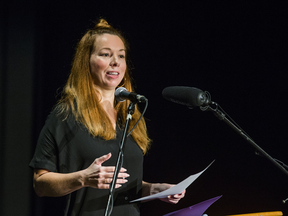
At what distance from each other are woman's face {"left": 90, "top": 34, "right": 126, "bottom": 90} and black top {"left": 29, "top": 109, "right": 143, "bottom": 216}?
270 millimetres

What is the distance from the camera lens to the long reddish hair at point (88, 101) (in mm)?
1413

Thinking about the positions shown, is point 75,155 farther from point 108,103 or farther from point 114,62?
point 114,62

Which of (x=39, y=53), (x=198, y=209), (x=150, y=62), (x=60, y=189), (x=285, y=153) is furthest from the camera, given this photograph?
(x=150, y=62)

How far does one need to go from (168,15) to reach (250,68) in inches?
31.7

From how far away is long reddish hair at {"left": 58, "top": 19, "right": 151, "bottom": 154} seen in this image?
141cm

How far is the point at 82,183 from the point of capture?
1.09 meters

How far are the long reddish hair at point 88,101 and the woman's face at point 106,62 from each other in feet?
0.11

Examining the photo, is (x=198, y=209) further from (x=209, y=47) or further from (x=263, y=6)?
(x=263, y=6)

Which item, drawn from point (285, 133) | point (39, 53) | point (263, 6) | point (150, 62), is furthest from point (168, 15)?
point (285, 133)

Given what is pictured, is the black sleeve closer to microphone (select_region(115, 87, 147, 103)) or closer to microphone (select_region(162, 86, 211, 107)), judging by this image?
microphone (select_region(115, 87, 147, 103))

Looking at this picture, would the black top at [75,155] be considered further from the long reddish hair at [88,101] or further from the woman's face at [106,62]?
the woman's face at [106,62]

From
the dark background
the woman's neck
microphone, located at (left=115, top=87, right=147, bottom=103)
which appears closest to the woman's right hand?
microphone, located at (left=115, top=87, right=147, bottom=103)

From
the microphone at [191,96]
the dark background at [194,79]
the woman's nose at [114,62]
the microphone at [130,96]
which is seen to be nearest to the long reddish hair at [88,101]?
the woman's nose at [114,62]

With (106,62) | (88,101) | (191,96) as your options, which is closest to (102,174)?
(191,96)
